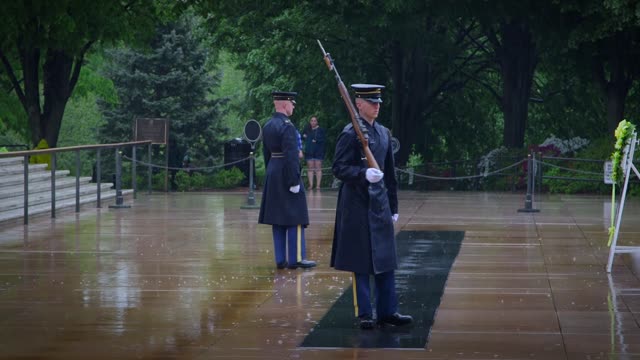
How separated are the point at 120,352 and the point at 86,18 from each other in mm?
19519

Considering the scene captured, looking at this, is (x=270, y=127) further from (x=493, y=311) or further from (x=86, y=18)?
(x=86, y=18)

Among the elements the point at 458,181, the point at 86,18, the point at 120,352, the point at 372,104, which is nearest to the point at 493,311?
the point at 372,104

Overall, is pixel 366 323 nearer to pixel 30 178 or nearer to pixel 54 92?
pixel 30 178

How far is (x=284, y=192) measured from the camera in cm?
1507

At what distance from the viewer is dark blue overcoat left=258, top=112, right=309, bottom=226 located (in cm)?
1501

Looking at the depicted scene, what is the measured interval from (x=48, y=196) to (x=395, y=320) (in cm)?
1440

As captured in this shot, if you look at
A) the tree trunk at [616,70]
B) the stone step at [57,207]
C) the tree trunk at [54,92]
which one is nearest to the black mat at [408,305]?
the stone step at [57,207]

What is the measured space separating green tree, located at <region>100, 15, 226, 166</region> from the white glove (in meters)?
33.5

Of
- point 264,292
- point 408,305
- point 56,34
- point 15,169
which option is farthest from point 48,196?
point 408,305

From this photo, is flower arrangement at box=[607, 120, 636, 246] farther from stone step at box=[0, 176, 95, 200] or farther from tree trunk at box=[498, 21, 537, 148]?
tree trunk at box=[498, 21, 537, 148]

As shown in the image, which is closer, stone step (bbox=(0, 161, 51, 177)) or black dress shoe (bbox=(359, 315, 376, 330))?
black dress shoe (bbox=(359, 315, 376, 330))

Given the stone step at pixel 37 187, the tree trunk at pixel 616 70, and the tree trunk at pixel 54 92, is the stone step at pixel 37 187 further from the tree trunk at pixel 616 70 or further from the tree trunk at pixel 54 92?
the tree trunk at pixel 616 70

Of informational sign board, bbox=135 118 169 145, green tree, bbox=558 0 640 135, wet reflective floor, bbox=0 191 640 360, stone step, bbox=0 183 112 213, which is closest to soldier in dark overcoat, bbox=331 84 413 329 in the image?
wet reflective floor, bbox=0 191 640 360

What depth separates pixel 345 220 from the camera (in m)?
11.0
